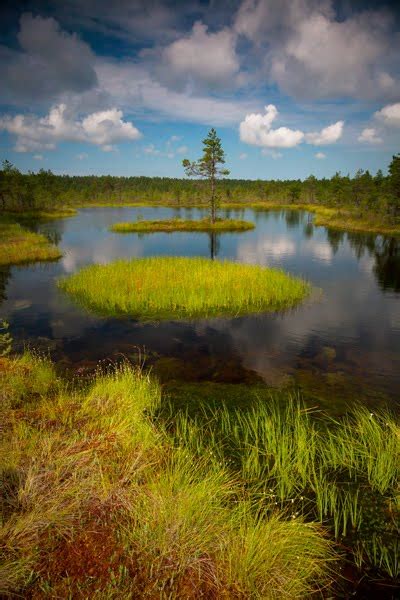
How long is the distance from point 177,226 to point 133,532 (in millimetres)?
59003

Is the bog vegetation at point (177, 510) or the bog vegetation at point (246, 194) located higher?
the bog vegetation at point (246, 194)

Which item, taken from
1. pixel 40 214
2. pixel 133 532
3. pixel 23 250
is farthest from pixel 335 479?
pixel 40 214

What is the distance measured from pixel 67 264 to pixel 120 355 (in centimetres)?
2120

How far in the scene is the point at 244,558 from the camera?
422 cm

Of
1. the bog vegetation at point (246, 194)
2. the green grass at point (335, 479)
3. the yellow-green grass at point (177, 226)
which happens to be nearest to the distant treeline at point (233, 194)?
the bog vegetation at point (246, 194)

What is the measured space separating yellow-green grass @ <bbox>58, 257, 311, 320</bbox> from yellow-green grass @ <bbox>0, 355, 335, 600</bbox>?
1160cm

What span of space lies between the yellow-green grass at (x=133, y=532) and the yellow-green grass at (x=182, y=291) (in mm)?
11602

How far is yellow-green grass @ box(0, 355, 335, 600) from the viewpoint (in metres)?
4.00

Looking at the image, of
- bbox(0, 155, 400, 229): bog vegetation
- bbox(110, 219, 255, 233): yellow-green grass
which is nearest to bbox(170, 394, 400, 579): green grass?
bbox(110, 219, 255, 233): yellow-green grass

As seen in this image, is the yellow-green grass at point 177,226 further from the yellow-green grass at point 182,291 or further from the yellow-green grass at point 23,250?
the yellow-green grass at point 182,291

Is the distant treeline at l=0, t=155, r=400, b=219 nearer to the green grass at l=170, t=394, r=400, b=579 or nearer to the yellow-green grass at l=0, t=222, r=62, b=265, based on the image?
the yellow-green grass at l=0, t=222, r=62, b=265

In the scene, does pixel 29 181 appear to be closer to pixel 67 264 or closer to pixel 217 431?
pixel 67 264

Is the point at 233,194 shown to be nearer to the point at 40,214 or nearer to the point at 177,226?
the point at 40,214

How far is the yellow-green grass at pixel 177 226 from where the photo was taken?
57.5 m
